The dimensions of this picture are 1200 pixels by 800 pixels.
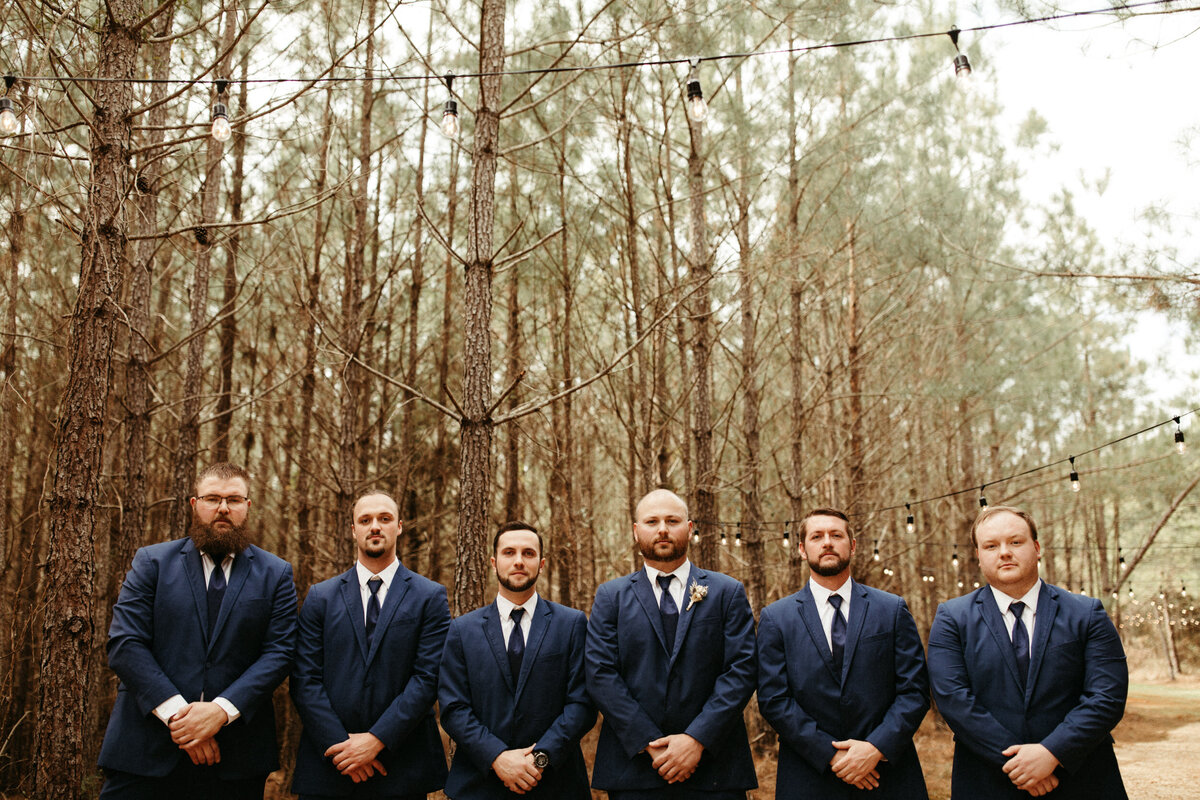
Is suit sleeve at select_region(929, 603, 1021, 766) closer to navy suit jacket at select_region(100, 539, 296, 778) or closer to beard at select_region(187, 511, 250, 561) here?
navy suit jacket at select_region(100, 539, 296, 778)

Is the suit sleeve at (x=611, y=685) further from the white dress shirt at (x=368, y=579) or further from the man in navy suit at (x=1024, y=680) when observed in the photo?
the man in navy suit at (x=1024, y=680)

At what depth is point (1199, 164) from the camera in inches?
263

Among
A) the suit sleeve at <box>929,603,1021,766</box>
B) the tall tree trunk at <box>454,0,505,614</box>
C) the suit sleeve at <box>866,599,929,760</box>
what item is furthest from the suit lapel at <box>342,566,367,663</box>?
the suit sleeve at <box>929,603,1021,766</box>

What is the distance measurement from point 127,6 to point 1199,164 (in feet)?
24.3

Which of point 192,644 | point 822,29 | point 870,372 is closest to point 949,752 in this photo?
point 870,372

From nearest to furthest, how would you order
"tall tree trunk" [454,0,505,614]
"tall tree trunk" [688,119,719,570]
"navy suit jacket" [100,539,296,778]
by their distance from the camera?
1. "navy suit jacket" [100,539,296,778]
2. "tall tree trunk" [454,0,505,614]
3. "tall tree trunk" [688,119,719,570]

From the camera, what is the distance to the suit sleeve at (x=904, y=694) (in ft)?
9.62

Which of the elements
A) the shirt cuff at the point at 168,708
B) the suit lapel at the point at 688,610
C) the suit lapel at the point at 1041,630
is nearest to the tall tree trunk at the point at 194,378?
the shirt cuff at the point at 168,708

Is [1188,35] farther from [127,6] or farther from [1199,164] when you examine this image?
[127,6]

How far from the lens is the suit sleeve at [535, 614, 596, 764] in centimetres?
300

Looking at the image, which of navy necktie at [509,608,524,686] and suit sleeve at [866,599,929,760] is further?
navy necktie at [509,608,524,686]

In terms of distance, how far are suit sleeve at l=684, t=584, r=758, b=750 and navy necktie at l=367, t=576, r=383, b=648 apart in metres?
1.22

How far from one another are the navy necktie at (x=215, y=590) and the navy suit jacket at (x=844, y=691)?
2.01 m

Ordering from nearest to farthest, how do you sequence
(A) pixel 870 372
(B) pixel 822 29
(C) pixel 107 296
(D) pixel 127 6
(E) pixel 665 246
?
(C) pixel 107 296 < (D) pixel 127 6 < (B) pixel 822 29 < (E) pixel 665 246 < (A) pixel 870 372
